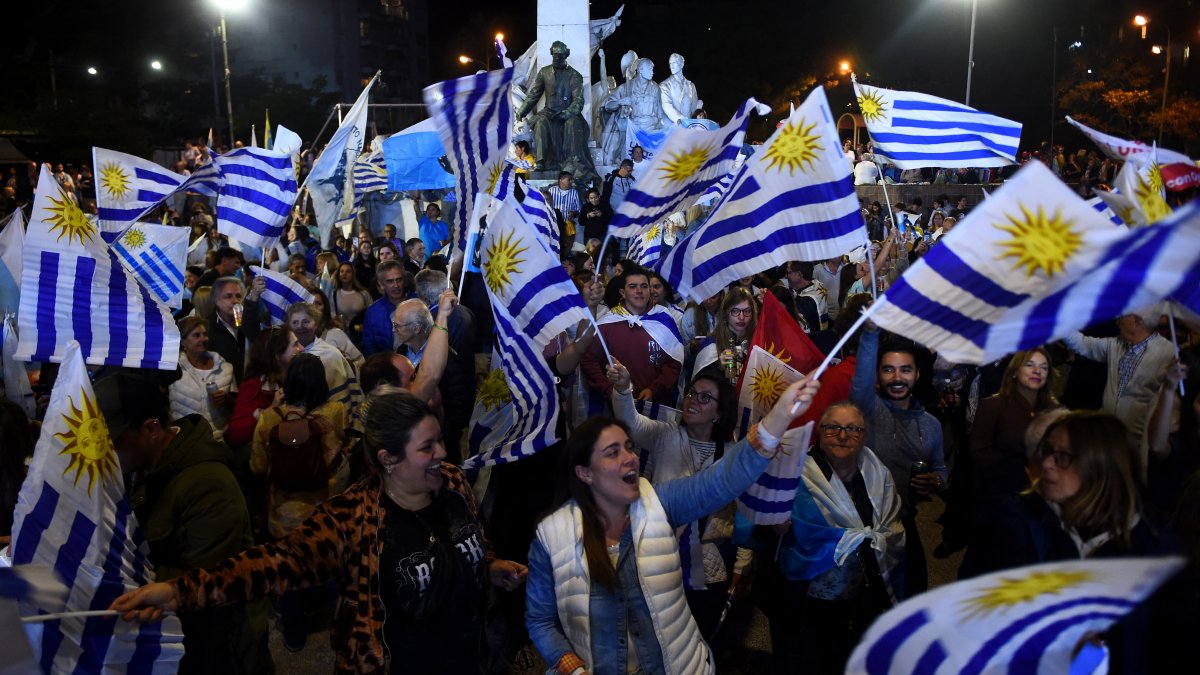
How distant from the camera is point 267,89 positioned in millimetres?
57094

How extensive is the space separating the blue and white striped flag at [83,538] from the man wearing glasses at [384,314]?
468 cm

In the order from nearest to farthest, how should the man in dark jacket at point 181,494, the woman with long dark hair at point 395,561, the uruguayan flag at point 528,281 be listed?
1. the woman with long dark hair at point 395,561
2. the man in dark jacket at point 181,494
3. the uruguayan flag at point 528,281

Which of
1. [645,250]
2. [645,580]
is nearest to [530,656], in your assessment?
[645,580]

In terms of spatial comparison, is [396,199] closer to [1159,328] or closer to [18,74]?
[1159,328]

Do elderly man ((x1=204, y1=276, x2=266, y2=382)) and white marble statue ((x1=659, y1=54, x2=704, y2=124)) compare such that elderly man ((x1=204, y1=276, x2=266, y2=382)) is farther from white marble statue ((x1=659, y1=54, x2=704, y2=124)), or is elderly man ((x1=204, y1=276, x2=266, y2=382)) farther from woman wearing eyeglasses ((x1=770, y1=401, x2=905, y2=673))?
white marble statue ((x1=659, y1=54, x2=704, y2=124))

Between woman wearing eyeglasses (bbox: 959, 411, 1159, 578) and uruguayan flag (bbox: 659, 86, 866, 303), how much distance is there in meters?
1.55

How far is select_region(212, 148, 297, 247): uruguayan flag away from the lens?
8109 mm

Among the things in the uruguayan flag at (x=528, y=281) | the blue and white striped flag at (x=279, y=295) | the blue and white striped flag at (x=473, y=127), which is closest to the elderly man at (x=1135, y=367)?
the uruguayan flag at (x=528, y=281)

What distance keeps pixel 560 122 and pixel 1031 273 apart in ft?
58.9

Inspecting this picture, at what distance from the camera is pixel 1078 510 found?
3109mm

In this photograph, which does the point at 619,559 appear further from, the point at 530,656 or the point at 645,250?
the point at 645,250

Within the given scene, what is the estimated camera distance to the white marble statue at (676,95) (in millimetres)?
22766

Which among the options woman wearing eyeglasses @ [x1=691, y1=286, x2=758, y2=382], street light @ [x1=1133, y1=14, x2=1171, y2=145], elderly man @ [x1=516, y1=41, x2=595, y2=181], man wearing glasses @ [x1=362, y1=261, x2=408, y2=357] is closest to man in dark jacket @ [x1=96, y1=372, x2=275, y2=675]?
woman wearing eyeglasses @ [x1=691, y1=286, x2=758, y2=382]

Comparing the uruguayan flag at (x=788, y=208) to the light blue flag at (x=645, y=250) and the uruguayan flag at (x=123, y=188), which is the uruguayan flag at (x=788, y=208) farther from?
the uruguayan flag at (x=123, y=188)
